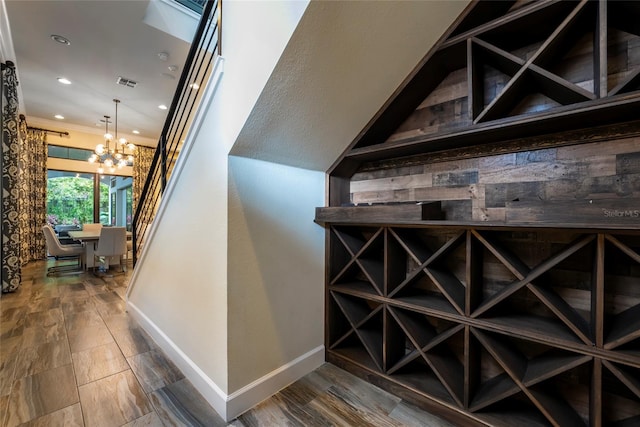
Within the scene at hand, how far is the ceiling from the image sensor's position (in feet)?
9.23

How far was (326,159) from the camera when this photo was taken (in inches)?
73.6

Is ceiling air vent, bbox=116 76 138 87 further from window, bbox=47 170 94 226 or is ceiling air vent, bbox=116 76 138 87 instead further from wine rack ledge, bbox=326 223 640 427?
wine rack ledge, bbox=326 223 640 427

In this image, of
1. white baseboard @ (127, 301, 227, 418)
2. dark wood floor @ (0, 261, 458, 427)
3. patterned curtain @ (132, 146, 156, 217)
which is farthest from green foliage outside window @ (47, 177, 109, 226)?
white baseboard @ (127, 301, 227, 418)

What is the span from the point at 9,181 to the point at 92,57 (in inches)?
77.1

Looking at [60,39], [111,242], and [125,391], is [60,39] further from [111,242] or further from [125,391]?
[125,391]

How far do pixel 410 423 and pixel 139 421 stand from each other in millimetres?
1423

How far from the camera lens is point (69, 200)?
664cm

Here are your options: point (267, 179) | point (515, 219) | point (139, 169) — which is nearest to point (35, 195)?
point (139, 169)

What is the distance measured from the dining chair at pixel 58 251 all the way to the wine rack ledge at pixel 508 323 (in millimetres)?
5441

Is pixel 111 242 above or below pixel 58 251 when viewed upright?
above

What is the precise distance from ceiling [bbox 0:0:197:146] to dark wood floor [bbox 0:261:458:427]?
124 inches

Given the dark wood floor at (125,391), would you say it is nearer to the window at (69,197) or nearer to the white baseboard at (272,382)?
the white baseboard at (272,382)

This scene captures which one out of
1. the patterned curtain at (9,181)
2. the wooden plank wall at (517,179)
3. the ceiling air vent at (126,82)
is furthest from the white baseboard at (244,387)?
Answer: the ceiling air vent at (126,82)

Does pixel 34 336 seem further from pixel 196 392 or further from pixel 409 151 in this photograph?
pixel 409 151
